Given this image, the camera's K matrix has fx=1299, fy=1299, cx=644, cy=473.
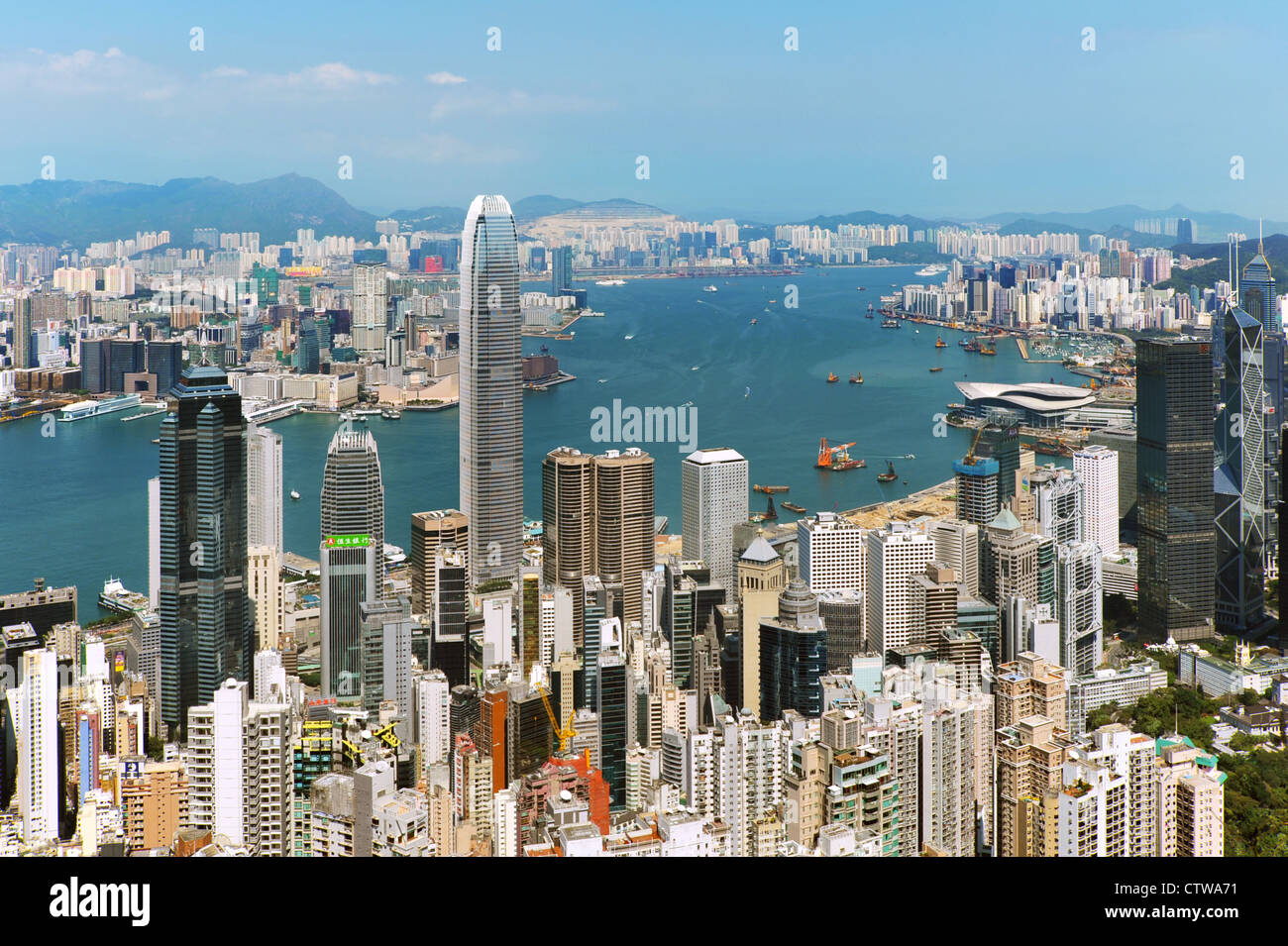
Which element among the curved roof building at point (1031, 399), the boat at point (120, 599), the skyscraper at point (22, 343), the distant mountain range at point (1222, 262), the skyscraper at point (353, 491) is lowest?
the boat at point (120, 599)

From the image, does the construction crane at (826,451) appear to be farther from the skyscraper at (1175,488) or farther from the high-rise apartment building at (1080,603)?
the high-rise apartment building at (1080,603)

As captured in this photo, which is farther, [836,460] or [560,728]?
[836,460]

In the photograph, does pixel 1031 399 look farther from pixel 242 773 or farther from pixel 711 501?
pixel 242 773

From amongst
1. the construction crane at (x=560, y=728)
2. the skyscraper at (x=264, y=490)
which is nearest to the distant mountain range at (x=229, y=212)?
the skyscraper at (x=264, y=490)

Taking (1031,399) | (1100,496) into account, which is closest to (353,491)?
(1100,496)

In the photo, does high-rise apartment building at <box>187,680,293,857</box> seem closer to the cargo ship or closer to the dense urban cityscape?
the dense urban cityscape

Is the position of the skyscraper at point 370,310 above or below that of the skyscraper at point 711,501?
Result: above

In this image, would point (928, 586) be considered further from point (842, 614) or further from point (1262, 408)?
point (1262, 408)
